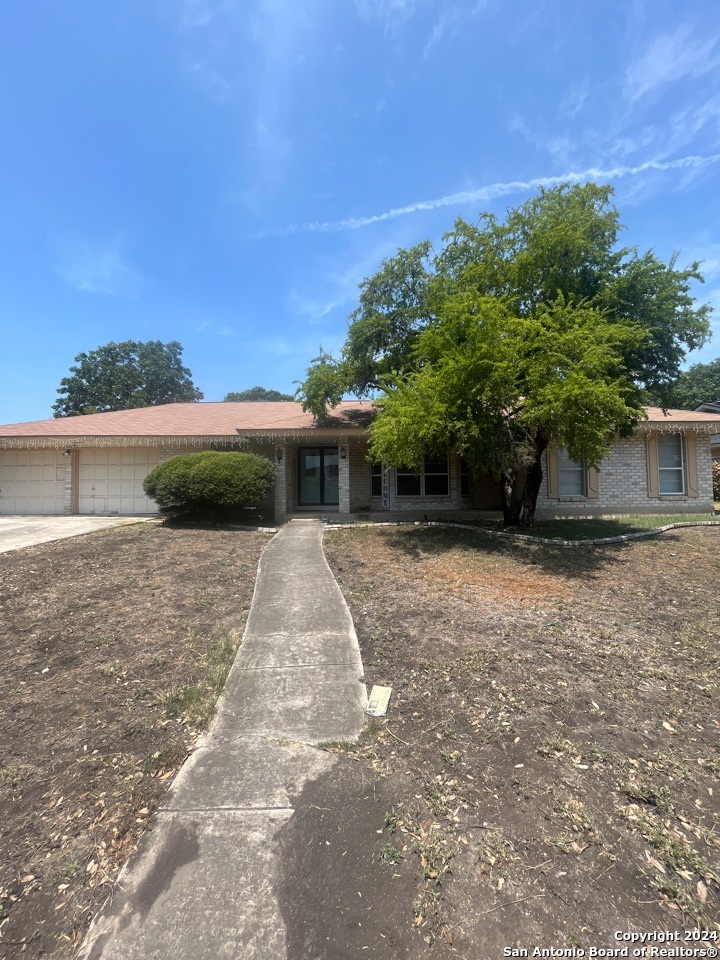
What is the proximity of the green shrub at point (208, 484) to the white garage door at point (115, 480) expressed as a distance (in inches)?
120

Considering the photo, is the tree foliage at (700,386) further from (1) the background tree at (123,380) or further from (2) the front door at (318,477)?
(1) the background tree at (123,380)

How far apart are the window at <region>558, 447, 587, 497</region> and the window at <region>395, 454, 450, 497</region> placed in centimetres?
363

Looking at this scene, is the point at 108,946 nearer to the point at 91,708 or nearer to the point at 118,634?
the point at 91,708

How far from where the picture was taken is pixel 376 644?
4.47 meters

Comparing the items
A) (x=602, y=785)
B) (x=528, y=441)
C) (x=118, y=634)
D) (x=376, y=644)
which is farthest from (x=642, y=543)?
(x=118, y=634)

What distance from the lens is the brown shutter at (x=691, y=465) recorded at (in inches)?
560

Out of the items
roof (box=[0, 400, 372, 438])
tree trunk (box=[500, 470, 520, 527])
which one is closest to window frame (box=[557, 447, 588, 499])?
tree trunk (box=[500, 470, 520, 527])

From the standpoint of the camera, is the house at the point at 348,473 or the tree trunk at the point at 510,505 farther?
the house at the point at 348,473

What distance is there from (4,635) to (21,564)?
3.36 meters

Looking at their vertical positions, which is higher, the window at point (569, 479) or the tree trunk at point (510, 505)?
the window at point (569, 479)

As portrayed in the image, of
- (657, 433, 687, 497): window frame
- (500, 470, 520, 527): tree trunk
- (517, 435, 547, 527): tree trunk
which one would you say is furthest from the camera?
(657, 433, 687, 497): window frame

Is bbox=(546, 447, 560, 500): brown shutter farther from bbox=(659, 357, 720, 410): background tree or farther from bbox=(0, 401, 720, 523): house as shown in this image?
bbox=(659, 357, 720, 410): background tree

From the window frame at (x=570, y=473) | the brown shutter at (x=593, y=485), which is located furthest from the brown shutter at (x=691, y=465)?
the window frame at (x=570, y=473)

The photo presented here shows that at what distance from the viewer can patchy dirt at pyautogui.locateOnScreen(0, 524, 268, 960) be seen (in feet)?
6.40
